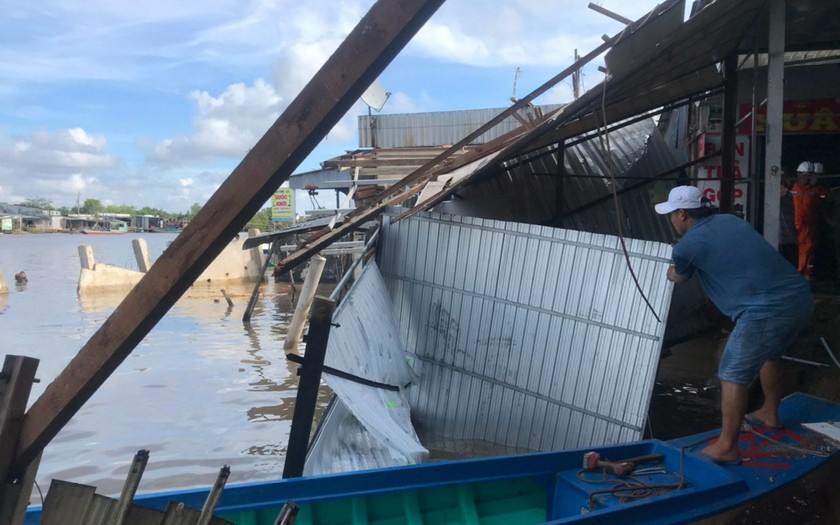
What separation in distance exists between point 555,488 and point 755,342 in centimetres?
158

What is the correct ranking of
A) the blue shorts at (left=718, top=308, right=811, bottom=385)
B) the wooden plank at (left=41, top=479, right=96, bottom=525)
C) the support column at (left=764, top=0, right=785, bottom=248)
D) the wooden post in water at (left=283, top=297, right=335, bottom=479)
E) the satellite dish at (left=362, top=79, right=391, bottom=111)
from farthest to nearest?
1. the satellite dish at (left=362, top=79, right=391, bottom=111)
2. the support column at (left=764, top=0, right=785, bottom=248)
3. the wooden post in water at (left=283, top=297, right=335, bottom=479)
4. the blue shorts at (left=718, top=308, right=811, bottom=385)
5. the wooden plank at (left=41, top=479, right=96, bottom=525)

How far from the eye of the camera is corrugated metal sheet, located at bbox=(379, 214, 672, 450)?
17.0ft

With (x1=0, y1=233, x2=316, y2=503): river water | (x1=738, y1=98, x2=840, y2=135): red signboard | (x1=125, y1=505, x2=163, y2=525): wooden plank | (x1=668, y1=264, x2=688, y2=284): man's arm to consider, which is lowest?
(x1=0, y1=233, x2=316, y2=503): river water

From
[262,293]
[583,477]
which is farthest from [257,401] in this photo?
[262,293]

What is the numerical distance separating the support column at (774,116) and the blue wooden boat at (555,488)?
1.86 m

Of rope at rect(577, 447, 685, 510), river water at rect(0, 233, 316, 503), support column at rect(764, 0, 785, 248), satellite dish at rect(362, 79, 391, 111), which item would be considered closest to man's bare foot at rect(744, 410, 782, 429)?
rope at rect(577, 447, 685, 510)

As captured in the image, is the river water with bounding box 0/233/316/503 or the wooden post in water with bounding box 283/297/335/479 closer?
the wooden post in water with bounding box 283/297/335/479

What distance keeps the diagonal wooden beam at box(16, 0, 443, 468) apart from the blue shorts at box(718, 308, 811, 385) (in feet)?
10.4

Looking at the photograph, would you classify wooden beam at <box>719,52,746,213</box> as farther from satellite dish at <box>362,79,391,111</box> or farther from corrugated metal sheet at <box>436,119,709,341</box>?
satellite dish at <box>362,79,391,111</box>

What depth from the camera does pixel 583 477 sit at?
12.7ft

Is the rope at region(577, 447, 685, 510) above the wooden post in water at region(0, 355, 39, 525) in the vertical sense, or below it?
below

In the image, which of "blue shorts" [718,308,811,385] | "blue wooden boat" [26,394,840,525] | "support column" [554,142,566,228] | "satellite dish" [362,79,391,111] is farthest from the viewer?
"satellite dish" [362,79,391,111]

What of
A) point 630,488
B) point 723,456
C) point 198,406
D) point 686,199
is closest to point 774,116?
point 686,199

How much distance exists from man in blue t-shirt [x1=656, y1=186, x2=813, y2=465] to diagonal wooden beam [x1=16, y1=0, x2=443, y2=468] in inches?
115
